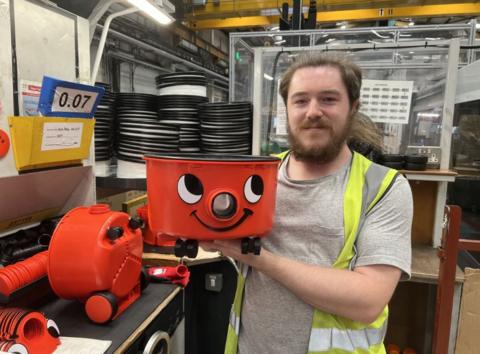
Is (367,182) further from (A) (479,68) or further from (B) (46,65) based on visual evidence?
(A) (479,68)

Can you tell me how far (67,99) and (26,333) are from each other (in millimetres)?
674

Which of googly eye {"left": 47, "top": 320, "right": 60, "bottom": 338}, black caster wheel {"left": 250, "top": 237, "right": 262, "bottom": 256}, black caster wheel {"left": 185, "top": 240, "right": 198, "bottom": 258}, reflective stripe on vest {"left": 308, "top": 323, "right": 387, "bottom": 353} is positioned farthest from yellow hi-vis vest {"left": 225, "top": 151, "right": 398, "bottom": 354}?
googly eye {"left": 47, "top": 320, "right": 60, "bottom": 338}

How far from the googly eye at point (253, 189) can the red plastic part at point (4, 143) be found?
747 mm

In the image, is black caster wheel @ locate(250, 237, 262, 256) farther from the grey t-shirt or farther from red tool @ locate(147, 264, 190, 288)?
red tool @ locate(147, 264, 190, 288)

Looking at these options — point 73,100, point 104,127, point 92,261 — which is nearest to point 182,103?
point 104,127

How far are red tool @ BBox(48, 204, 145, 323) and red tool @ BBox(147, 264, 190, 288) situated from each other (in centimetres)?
31

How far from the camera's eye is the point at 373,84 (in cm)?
188

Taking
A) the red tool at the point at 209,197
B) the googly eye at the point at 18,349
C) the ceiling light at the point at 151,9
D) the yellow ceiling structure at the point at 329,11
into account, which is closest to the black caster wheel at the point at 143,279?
the googly eye at the point at 18,349

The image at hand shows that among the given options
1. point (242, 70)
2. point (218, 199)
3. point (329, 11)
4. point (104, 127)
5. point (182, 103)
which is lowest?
point (218, 199)

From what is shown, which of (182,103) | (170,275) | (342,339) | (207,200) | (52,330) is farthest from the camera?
(182,103)

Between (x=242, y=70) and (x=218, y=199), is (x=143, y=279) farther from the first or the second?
(x=242, y=70)

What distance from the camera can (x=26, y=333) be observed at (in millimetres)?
877

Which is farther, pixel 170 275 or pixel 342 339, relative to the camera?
pixel 170 275

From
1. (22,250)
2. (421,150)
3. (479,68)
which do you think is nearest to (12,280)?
(22,250)
